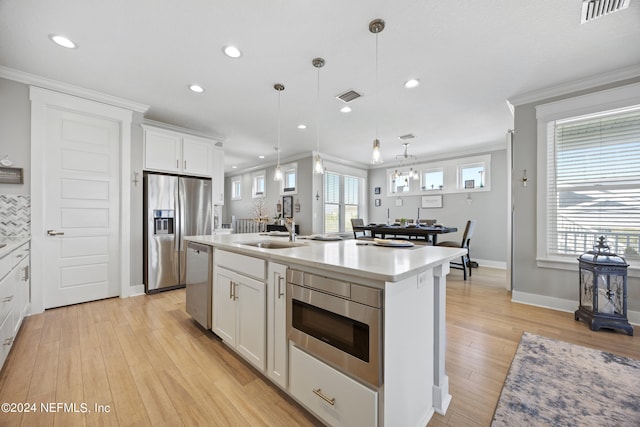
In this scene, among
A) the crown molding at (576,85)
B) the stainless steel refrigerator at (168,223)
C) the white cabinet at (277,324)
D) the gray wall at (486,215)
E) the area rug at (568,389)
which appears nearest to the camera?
the area rug at (568,389)

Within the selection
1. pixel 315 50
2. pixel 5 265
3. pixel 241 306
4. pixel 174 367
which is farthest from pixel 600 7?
pixel 5 265

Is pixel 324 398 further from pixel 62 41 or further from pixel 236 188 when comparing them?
pixel 236 188

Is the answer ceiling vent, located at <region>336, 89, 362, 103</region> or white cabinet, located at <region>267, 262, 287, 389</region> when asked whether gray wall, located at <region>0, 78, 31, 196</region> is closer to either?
white cabinet, located at <region>267, 262, 287, 389</region>

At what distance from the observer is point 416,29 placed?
2.08 meters

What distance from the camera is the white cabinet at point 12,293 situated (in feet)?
5.82

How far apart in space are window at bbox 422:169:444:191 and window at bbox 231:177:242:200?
5803mm

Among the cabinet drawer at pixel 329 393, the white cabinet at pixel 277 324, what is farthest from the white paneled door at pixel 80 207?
the cabinet drawer at pixel 329 393

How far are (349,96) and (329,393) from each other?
3172mm

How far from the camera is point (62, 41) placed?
224 centimetres

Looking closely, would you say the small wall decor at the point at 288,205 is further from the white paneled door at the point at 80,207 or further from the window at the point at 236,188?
the white paneled door at the point at 80,207

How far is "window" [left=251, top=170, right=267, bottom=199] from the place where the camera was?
300 inches

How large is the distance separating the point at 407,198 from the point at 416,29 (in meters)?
5.26

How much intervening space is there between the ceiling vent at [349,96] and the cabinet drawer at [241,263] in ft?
7.93

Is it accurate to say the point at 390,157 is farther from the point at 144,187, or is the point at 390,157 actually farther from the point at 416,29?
the point at 144,187
